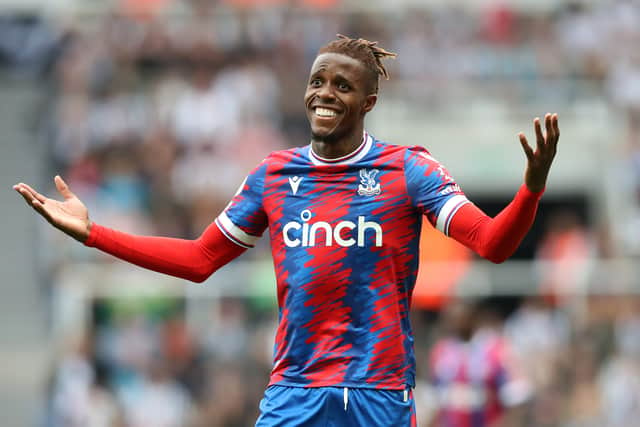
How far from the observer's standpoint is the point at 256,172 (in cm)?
591

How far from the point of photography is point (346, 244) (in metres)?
5.59

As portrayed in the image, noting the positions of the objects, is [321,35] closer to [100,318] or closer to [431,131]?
[431,131]

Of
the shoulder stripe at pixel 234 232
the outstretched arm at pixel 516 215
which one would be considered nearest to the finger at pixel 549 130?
the outstretched arm at pixel 516 215

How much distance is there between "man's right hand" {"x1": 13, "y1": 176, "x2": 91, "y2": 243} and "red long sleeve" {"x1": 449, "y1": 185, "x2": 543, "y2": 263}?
1.53 metres

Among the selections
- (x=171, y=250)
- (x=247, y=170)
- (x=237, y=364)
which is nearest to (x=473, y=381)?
(x=237, y=364)

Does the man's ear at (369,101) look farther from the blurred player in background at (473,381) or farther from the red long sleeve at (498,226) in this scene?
the blurred player in background at (473,381)

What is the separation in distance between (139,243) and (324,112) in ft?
3.19

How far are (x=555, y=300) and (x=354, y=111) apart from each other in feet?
30.1

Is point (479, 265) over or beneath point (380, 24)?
beneath

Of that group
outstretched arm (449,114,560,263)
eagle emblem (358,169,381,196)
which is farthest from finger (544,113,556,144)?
eagle emblem (358,169,381,196)

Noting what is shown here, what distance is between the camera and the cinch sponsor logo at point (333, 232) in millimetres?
5590

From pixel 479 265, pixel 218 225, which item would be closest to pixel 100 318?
pixel 479 265

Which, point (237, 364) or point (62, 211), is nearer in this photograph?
point (62, 211)

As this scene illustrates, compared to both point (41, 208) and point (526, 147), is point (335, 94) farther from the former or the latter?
point (41, 208)
